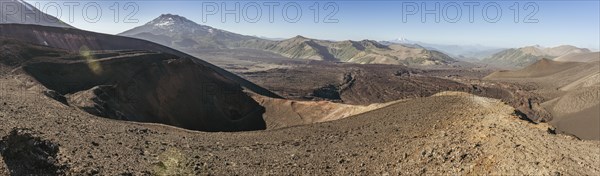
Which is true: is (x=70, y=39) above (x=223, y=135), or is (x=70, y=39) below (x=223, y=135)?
above

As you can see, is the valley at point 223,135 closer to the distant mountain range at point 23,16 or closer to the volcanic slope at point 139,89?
the volcanic slope at point 139,89

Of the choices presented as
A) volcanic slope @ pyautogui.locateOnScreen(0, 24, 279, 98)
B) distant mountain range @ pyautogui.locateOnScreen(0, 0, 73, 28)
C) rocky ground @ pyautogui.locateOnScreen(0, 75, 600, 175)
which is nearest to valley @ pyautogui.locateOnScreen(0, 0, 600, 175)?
rocky ground @ pyautogui.locateOnScreen(0, 75, 600, 175)

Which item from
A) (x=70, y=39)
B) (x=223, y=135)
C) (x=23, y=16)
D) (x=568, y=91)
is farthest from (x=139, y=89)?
(x=23, y=16)

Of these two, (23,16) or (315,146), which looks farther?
(23,16)

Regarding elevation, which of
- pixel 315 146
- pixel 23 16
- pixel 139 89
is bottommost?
pixel 315 146

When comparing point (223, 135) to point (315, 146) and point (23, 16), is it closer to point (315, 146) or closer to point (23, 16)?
point (315, 146)

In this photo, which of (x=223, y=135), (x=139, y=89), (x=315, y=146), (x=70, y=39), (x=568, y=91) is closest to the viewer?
(x=315, y=146)

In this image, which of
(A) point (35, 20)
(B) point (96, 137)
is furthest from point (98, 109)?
(A) point (35, 20)

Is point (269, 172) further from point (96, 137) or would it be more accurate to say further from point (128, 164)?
point (96, 137)
